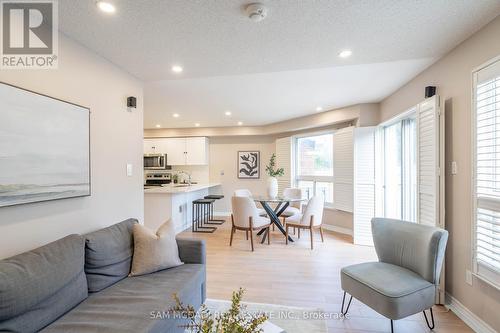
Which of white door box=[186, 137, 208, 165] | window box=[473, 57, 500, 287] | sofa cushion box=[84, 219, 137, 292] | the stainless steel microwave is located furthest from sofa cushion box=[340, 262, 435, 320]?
the stainless steel microwave

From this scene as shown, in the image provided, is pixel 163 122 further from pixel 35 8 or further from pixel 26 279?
pixel 26 279

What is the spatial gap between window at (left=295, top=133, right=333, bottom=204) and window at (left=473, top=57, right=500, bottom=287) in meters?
3.31

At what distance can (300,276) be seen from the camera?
3025 millimetres

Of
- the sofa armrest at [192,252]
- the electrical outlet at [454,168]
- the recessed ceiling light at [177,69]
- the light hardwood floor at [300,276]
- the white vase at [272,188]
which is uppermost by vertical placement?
the recessed ceiling light at [177,69]

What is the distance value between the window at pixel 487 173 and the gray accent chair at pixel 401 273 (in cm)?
28

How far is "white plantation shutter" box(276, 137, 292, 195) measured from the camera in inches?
243

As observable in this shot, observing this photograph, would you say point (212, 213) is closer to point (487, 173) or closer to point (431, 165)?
point (431, 165)

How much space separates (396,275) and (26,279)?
2.48 meters

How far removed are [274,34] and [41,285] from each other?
2.23 meters

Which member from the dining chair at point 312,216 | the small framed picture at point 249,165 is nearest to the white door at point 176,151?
the small framed picture at point 249,165

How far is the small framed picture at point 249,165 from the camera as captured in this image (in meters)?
6.86

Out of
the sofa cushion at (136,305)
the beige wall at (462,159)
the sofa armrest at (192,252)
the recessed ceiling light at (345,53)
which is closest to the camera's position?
the sofa cushion at (136,305)

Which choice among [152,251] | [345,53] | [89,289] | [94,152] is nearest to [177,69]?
[94,152]
